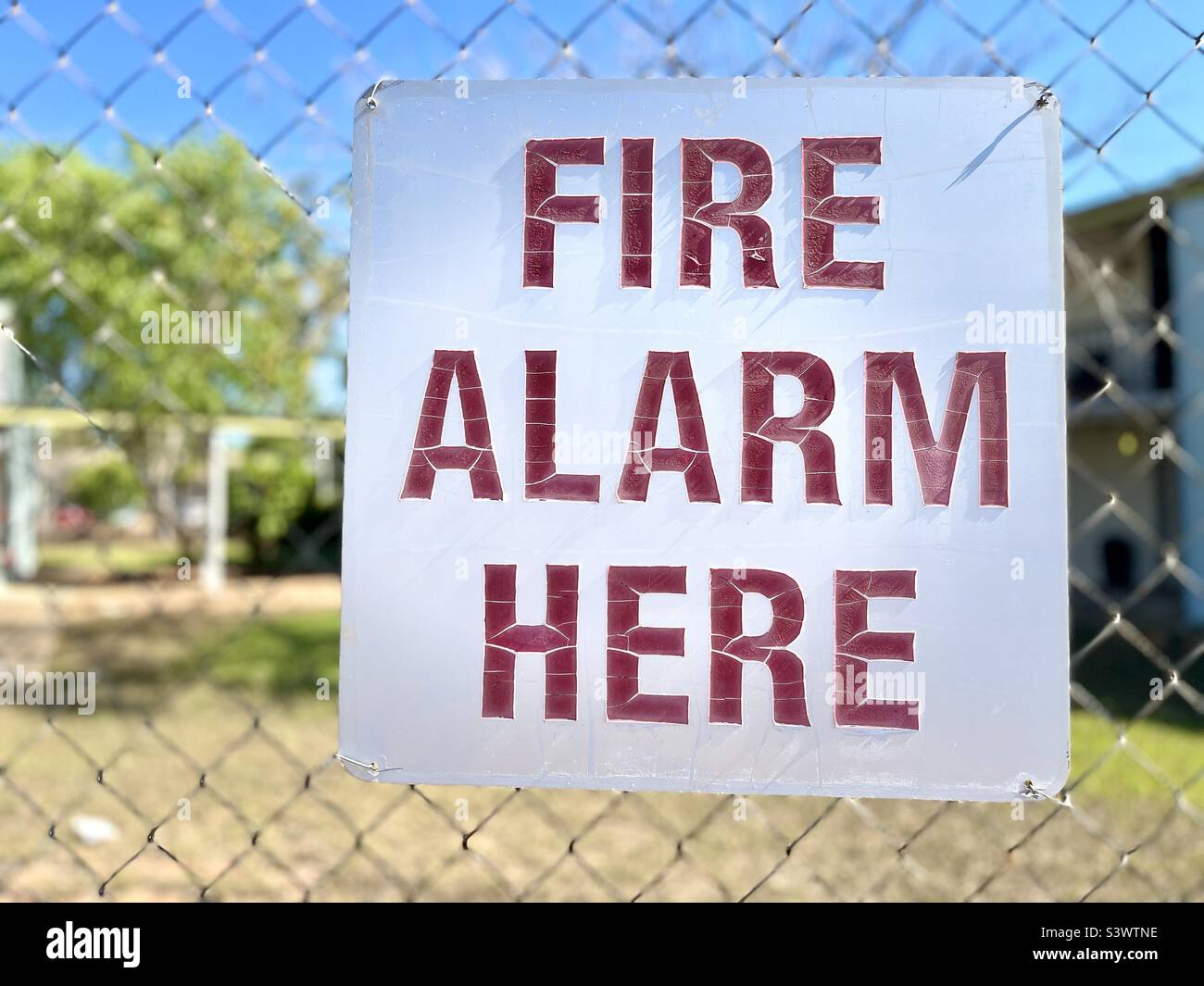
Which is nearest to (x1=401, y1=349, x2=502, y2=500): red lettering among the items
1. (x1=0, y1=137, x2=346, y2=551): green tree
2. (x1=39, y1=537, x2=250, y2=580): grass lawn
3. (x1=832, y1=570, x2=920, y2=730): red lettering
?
(x1=832, y1=570, x2=920, y2=730): red lettering

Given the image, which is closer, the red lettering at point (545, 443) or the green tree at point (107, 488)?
the red lettering at point (545, 443)

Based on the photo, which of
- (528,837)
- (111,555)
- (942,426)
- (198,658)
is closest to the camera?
(942,426)

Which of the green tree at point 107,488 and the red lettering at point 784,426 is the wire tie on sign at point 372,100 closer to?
the red lettering at point 784,426

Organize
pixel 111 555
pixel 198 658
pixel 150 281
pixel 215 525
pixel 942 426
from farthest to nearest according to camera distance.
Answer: pixel 215 525 < pixel 111 555 < pixel 150 281 < pixel 198 658 < pixel 942 426

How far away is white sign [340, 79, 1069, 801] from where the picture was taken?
1.05 m

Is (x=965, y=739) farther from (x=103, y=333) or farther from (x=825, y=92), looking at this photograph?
(x=103, y=333)

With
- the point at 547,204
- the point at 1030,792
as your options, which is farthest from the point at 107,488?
the point at 1030,792

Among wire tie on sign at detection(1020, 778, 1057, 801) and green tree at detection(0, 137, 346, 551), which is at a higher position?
green tree at detection(0, 137, 346, 551)

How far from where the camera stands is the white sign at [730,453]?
105 cm

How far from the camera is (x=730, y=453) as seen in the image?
1057mm

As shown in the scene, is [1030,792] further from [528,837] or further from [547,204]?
[528,837]

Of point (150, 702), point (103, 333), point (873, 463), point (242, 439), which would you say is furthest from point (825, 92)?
point (242, 439)

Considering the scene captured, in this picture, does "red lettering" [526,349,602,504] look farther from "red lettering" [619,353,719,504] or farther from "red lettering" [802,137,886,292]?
"red lettering" [802,137,886,292]

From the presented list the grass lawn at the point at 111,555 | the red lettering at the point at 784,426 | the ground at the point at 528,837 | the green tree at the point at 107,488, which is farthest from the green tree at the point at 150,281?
the red lettering at the point at 784,426
